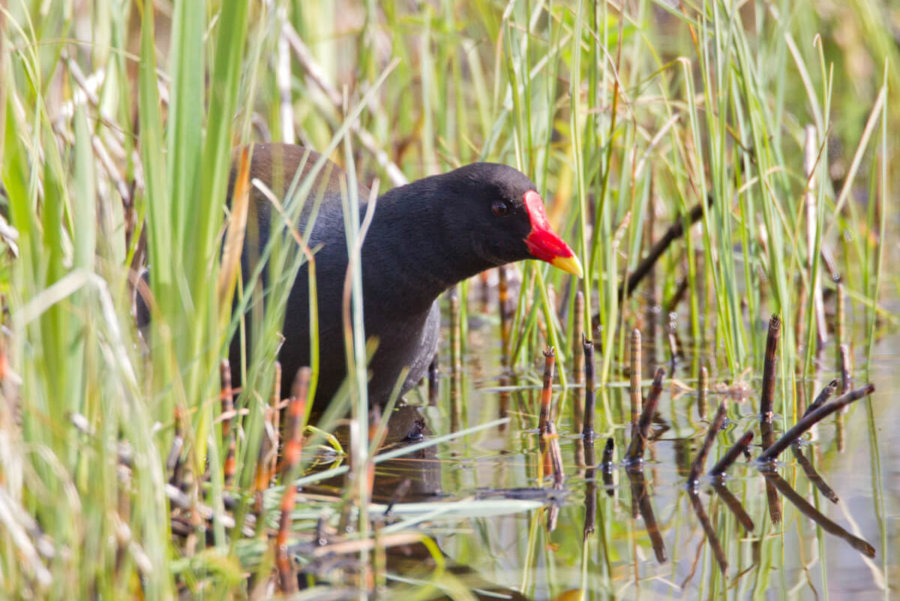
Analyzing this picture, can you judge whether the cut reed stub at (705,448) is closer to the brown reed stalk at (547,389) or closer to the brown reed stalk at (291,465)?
the brown reed stalk at (547,389)

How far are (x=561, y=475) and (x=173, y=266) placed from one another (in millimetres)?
866

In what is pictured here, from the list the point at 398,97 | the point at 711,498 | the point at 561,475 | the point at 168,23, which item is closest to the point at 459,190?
the point at 561,475

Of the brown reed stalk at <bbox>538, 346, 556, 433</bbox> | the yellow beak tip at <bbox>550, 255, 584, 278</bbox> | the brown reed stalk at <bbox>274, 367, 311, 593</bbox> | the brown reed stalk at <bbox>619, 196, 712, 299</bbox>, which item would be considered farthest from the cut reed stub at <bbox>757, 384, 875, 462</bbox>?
the brown reed stalk at <bbox>619, 196, 712, 299</bbox>

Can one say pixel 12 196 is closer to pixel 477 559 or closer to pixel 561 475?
pixel 477 559

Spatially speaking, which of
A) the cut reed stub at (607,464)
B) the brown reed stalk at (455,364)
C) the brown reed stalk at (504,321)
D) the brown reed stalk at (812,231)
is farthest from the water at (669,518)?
the brown reed stalk at (504,321)

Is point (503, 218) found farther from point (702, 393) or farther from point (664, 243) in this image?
point (664, 243)

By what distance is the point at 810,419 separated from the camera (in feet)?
6.77

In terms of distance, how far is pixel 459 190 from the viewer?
2.61 metres

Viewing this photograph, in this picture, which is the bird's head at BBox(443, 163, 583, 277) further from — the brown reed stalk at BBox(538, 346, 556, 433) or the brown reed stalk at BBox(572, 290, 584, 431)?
the brown reed stalk at BBox(572, 290, 584, 431)

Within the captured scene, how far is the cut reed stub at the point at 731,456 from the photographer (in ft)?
6.77

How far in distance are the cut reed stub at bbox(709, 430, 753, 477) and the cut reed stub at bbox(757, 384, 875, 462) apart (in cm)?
7

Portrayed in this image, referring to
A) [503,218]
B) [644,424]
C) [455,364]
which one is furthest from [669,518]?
[455,364]

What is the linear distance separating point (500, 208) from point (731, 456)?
770 millimetres

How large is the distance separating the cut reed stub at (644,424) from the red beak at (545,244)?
37 centimetres
